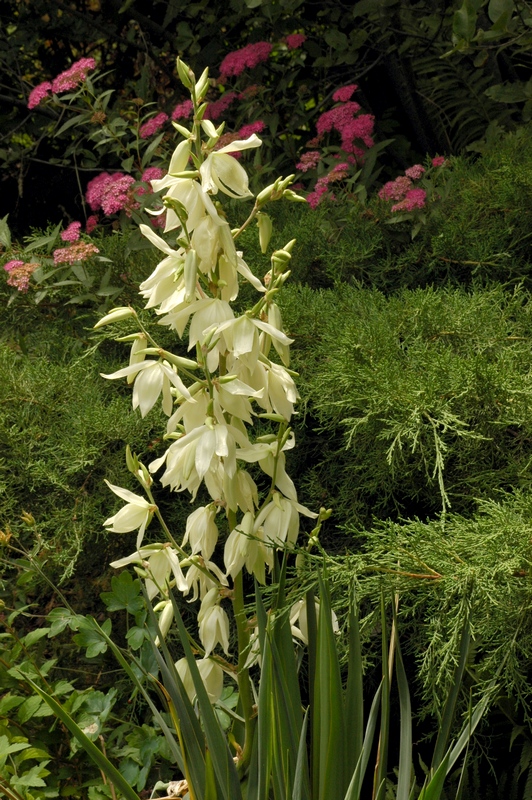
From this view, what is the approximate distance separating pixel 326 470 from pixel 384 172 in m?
1.67

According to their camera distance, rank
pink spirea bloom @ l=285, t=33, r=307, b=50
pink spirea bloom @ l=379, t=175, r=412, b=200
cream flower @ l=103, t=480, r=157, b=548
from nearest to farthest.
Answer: cream flower @ l=103, t=480, r=157, b=548, pink spirea bloom @ l=379, t=175, r=412, b=200, pink spirea bloom @ l=285, t=33, r=307, b=50

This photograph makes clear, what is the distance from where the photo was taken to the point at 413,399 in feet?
4.31

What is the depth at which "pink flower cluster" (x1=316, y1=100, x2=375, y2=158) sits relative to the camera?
242 cm

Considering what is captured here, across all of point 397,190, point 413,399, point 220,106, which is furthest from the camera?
point 220,106

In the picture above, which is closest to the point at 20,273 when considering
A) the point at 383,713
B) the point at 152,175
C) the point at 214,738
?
the point at 152,175

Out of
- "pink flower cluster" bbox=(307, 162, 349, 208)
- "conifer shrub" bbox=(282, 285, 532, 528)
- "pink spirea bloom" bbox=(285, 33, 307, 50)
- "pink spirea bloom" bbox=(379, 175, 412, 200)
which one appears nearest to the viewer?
"conifer shrub" bbox=(282, 285, 532, 528)

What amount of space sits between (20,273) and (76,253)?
0.15 metres

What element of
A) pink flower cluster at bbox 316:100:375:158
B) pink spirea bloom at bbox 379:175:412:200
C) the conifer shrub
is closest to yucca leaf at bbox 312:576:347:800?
the conifer shrub

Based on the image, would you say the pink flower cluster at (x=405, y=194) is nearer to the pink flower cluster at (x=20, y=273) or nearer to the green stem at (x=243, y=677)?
the pink flower cluster at (x=20, y=273)

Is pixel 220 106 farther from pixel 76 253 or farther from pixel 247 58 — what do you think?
pixel 76 253

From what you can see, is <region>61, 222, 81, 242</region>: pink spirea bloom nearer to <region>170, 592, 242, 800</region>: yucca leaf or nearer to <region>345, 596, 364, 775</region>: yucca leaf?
<region>170, 592, 242, 800</region>: yucca leaf

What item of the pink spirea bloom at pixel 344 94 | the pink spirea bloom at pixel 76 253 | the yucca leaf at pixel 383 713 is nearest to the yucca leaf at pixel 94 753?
the yucca leaf at pixel 383 713

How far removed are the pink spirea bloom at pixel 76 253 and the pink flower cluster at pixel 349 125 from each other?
36.7 inches

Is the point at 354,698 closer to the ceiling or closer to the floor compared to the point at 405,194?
closer to the floor
